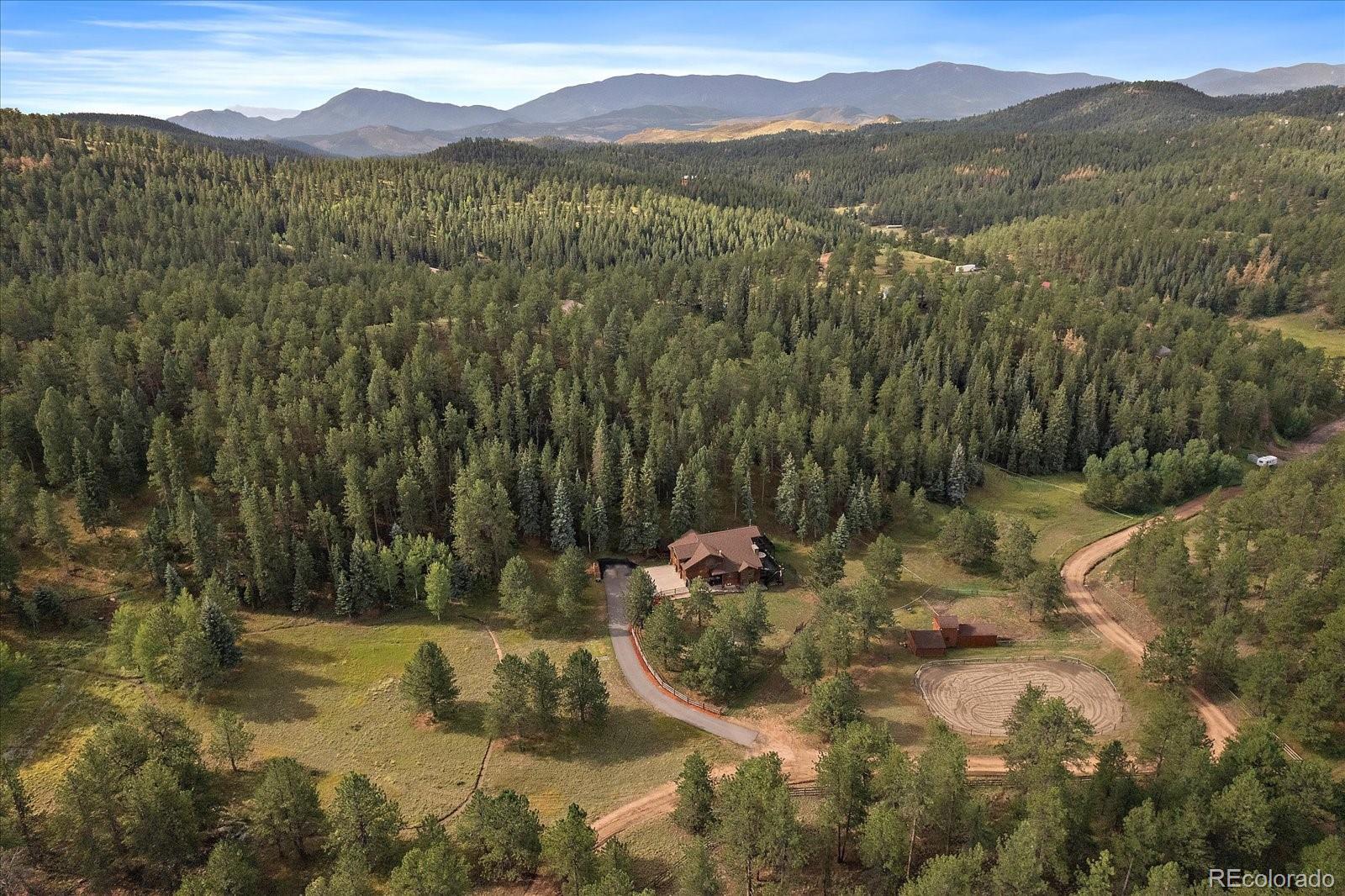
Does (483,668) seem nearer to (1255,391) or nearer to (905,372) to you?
(905,372)

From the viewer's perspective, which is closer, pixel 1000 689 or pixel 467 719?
pixel 467 719

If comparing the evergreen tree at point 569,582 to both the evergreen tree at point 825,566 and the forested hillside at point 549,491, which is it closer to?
the forested hillside at point 549,491

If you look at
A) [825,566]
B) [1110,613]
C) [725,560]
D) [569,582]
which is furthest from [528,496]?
[1110,613]

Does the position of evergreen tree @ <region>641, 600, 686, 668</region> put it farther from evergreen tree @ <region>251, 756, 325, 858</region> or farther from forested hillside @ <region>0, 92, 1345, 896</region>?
evergreen tree @ <region>251, 756, 325, 858</region>

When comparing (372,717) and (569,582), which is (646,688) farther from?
(372,717)

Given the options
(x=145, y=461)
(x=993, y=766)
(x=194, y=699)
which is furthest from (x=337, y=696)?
(x=993, y=766)

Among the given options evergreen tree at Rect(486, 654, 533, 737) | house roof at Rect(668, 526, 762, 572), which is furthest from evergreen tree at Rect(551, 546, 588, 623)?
evergreen tree at Rect(486, 654, 533, 737)

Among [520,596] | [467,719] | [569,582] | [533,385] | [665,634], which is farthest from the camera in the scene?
[533,385]
